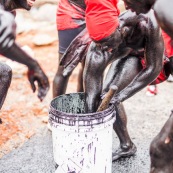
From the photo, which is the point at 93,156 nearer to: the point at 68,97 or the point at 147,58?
the point at 68,97

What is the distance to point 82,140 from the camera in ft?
10.9

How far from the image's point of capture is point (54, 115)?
3338mm

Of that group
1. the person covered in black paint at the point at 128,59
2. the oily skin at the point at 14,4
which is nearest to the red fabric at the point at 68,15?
the person covered in black paint at the point at 128,59

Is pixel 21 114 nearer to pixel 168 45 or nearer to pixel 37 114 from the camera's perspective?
pixel 37 114

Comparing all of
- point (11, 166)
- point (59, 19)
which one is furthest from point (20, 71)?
point (11, 166)

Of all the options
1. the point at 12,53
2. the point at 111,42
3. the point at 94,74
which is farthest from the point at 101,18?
the point at 12,53

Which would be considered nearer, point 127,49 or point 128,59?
point 127,49

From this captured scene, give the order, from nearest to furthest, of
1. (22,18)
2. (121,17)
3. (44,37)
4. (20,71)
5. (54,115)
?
(54,115), (121,17), (20,71), (44,37), (22,18)

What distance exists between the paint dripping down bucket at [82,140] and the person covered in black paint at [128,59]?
0.97ft

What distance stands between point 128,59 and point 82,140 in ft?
3.05

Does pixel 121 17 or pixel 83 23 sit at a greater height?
pixel 121 17

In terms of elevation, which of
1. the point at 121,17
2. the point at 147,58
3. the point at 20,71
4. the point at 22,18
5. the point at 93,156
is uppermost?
the point at 121,17

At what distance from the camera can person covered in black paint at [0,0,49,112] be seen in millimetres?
2908

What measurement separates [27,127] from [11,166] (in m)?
0.90
